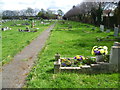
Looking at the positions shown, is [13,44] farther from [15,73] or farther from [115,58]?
[115,58]

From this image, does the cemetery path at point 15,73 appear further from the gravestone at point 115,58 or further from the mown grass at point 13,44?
the gravestone at point 115,58

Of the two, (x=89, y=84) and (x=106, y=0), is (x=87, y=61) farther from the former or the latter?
(x=106, y=0)

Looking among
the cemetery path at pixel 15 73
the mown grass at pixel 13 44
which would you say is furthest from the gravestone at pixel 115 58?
the mown grass at pixel 13 44

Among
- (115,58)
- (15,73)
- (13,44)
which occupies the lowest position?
(15,73)

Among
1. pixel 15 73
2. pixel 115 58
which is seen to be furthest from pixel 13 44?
pixel 115 58

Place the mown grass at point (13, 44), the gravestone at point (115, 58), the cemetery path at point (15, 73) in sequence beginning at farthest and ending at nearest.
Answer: the mown grass at point (13, 44), the gravestone at point (115, 58), the cemetery path at point (15, 73)

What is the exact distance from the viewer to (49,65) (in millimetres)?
6586

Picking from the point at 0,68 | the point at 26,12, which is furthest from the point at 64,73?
the point at 26,12

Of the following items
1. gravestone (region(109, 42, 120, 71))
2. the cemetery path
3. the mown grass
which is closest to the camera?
the cemetery path

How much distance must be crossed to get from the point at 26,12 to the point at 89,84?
111547 millimetres

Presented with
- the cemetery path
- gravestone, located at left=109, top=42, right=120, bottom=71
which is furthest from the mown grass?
gravestone, located at left=109, top=42, right=120, bottom=71

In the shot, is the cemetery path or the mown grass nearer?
the cemetery path

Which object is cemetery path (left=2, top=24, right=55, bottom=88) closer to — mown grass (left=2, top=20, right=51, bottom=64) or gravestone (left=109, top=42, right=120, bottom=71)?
mown grass (left=2, top=20, right=51, bottom=64)

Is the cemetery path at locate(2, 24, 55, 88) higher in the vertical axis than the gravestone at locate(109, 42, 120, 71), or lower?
lower
